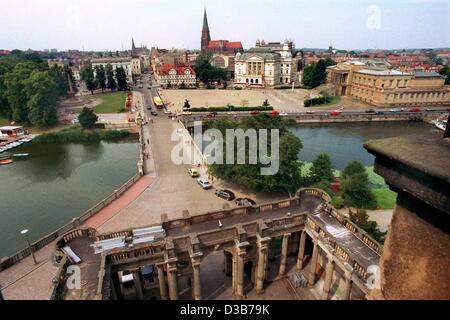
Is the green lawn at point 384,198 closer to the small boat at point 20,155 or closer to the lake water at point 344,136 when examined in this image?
the lake water at point 344,136

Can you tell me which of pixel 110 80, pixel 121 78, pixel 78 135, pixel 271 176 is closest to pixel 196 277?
pixel 271 176

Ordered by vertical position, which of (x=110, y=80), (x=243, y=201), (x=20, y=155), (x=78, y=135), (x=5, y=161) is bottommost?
(x=5, y=161)

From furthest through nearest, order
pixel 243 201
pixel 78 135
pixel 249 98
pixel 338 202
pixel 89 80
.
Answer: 1. pixel 89 80
2. pixel 249 98
3. pixel 78 135
4. pixel 338 202
5. pixel 243 201

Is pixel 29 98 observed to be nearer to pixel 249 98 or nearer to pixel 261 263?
pixel 249 98

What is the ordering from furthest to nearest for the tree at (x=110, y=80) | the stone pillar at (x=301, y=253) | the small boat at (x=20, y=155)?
the tree at (x=110, y=80), the small boat at (x=20, y=155), the stone pillar at (x=301, y=253)

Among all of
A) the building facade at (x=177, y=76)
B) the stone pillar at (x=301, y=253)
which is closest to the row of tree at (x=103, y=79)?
the building facade at (x=177, y=76)

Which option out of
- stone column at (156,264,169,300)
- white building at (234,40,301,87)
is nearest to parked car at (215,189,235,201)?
stone column at (156,264,169,300)
